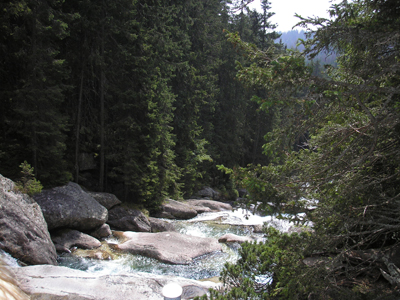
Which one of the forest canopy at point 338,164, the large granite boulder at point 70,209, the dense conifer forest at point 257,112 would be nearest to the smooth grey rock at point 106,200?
the dense conifer forest at point 257,112

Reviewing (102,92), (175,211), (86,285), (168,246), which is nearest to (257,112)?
(168,246)

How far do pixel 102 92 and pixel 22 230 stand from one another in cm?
840

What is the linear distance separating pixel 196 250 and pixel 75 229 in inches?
167

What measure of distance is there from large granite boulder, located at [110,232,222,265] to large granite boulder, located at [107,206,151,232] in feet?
4.51

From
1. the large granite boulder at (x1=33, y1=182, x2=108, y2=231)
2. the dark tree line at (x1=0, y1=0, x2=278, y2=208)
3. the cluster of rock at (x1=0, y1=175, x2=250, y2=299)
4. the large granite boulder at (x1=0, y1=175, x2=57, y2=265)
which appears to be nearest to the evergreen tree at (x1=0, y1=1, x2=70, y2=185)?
the dark tree line at (x1=0, y1=0, x2=278, y2=208)

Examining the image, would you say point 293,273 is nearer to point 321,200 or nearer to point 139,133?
point 321,200

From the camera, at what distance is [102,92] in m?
14.3

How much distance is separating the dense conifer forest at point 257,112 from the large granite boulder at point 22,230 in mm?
2484

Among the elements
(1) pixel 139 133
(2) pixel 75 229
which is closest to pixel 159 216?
(1) pixel 139 133

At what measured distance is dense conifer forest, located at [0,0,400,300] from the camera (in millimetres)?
4035

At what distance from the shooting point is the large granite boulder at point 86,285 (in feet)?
17.5

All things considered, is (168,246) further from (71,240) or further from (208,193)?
(208,193)

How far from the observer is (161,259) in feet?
30.5

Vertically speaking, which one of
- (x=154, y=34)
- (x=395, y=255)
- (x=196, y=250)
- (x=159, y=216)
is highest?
(x=154, y=34)
